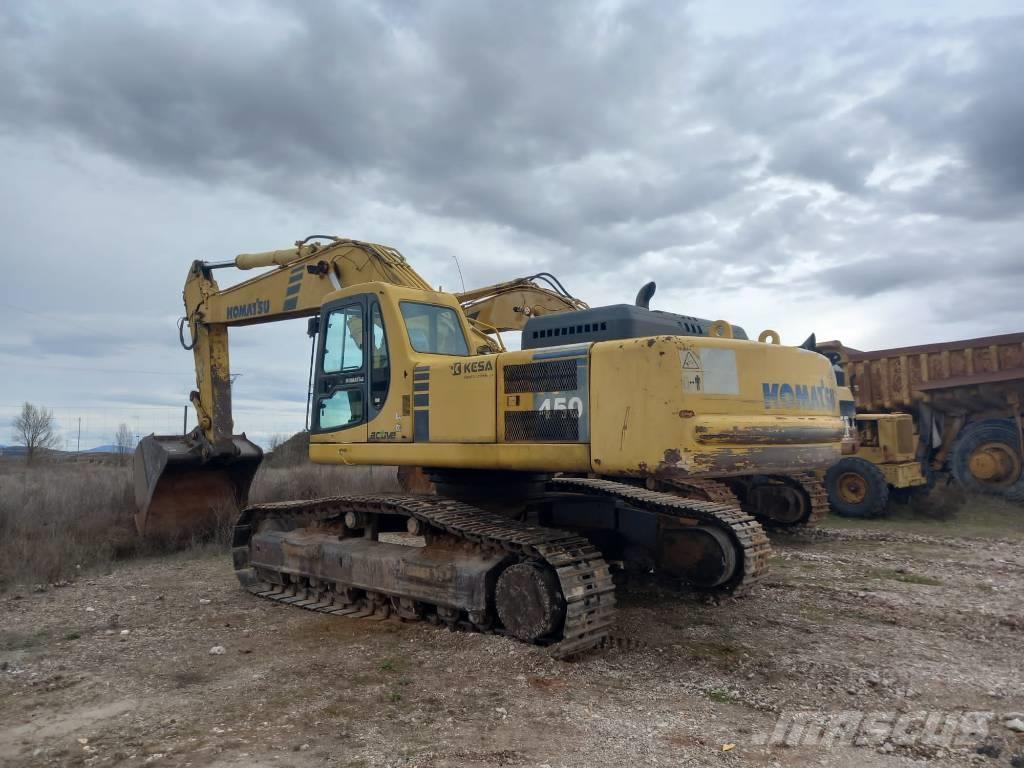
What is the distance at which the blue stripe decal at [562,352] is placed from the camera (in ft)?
17.2

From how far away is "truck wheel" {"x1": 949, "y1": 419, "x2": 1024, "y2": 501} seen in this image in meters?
14.3

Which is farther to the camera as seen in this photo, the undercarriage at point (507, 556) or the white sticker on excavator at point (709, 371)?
the undercarriage at point (507, 556)

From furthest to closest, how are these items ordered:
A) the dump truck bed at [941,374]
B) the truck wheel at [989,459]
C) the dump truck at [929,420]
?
1. the dump truck bed at [941,374]
2. the truck wheel at [989,459]
3. the dump truck at [929,420]

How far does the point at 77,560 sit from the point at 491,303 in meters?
5.72

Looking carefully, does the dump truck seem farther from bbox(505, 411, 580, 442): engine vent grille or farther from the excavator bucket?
the excavator bucket

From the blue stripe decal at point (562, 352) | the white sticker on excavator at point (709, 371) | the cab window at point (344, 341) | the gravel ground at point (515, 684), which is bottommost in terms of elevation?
the gravel ground at point (515, 684)

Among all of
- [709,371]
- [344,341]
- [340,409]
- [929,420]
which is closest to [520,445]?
[709,371]

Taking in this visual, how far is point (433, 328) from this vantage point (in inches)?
265

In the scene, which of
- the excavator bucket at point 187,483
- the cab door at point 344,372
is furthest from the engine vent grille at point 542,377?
the excavator bucket at point 187,483

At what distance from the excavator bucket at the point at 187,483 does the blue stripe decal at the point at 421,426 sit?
441 cm

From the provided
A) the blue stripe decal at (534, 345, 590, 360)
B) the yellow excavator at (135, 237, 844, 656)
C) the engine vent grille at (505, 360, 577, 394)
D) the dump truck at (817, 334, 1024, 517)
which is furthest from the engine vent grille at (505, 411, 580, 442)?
the dump truck at (817, 334, 1024, 517)

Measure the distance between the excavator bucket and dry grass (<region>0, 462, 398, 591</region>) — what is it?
0.42 ft

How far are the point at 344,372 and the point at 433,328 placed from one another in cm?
89

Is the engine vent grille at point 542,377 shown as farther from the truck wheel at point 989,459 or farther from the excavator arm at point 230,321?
the truck wheel at point 989,459
